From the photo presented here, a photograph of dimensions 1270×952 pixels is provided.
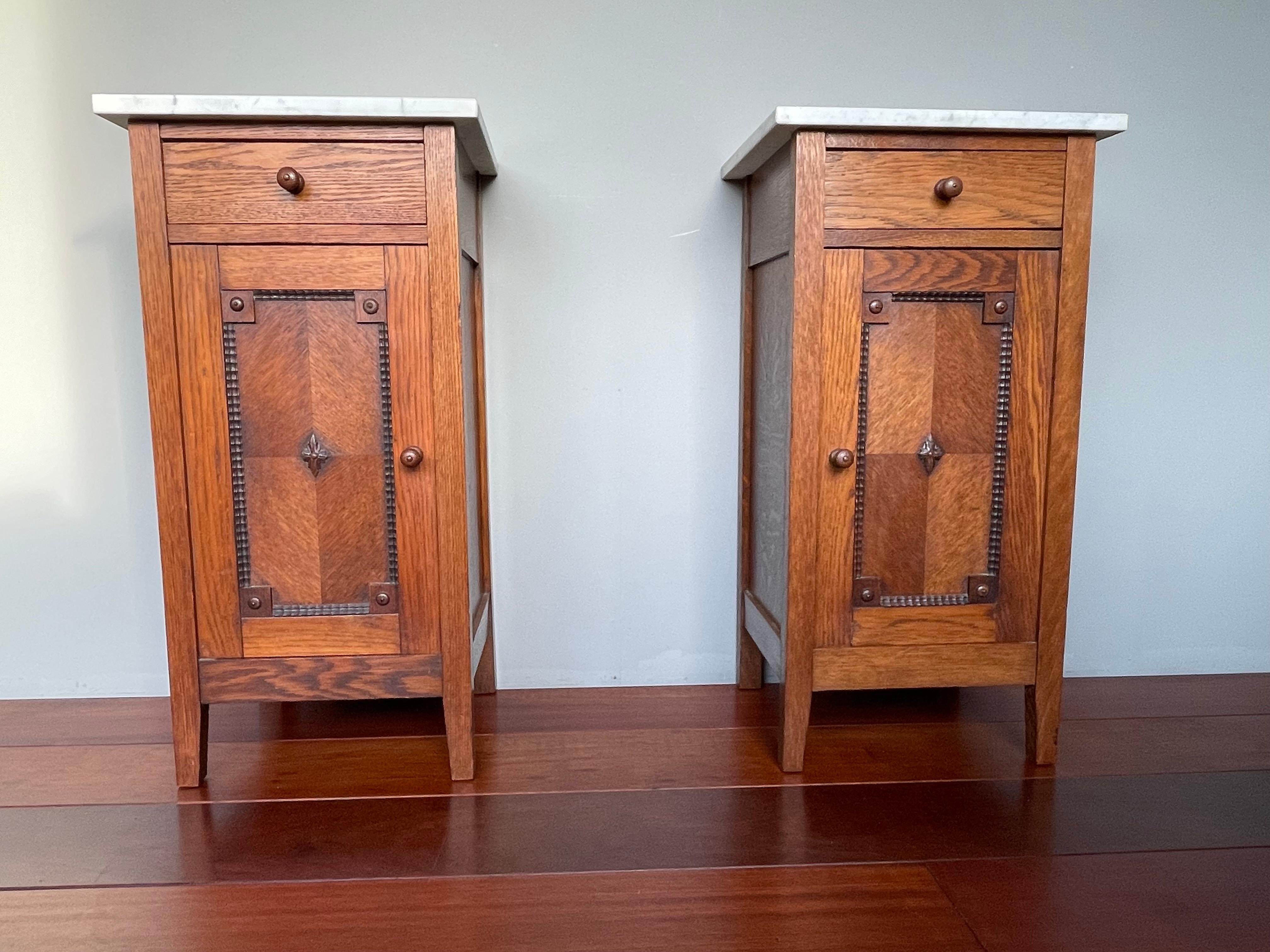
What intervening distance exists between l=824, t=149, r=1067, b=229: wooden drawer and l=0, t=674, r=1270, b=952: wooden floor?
791mm

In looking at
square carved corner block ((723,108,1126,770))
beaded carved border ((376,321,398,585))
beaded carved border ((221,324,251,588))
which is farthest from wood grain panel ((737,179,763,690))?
beaded carved border ((221,324,251,588))

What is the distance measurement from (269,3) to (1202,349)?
1743 millimetres

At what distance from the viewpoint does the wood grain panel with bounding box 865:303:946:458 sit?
128 cm

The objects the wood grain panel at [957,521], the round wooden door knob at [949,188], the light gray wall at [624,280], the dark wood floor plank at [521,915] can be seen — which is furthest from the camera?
the light gray wall at [624,280]

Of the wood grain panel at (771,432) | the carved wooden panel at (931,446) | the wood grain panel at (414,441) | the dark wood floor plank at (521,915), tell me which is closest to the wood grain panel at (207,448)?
the wood grain panel at (414,441)

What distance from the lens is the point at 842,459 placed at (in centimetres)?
128

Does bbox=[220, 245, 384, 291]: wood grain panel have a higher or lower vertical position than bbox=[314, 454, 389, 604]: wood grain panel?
higher

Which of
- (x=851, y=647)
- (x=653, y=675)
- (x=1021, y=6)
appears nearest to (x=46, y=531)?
(x=653, y=675)

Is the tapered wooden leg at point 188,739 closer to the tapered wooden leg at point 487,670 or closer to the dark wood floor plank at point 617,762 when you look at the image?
the dark wood floor plank at point 617,762

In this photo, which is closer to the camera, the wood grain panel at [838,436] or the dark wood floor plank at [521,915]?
the dark wood floor plank at [521,915]

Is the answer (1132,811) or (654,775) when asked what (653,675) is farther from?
(1132,811)

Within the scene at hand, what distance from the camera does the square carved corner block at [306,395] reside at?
119cm

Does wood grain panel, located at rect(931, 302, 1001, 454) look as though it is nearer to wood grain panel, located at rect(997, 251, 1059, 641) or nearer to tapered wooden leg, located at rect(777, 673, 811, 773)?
wood grain panel, located at rect(997, 251, 1059, 641)

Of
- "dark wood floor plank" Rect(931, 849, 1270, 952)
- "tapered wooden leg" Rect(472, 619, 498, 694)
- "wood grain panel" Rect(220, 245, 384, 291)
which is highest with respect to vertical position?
"wood grain panel" Rect(220, 245, 384, 291)
